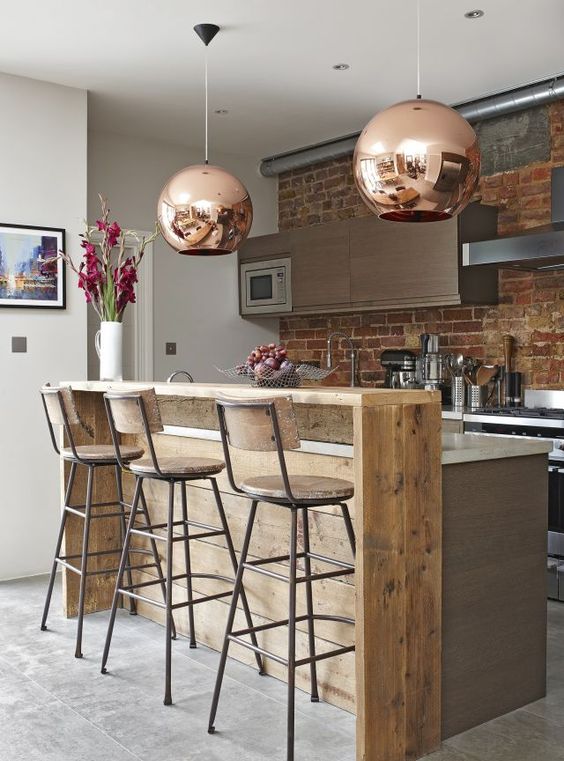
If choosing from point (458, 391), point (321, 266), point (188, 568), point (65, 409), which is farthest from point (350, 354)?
point (188, 568)

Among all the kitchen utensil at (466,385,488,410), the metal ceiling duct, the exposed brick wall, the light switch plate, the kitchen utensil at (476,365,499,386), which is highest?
the metal ceiling duct

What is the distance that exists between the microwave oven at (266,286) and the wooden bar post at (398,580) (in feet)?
12.1

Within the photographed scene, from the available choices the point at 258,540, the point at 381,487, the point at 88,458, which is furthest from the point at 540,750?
the point at 88,458

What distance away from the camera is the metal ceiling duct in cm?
475

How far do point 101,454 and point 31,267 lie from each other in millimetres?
1647

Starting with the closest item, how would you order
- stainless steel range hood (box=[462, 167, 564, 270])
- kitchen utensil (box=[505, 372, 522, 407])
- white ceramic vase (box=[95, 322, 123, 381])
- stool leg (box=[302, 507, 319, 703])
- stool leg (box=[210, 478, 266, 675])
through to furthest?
stool leg (box=[302, 507, 319, 703]) → stool leg (box=[210, 478, 266, 675]) → white ceramic vase (box=[95, 322, 123, 381]) → stainless steel range hood (box=[462, 167, 564, 270]) → kitchen utensil (box=[505, 372, 522, 407])

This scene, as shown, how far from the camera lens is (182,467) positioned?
3.17m

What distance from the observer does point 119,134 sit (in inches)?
234

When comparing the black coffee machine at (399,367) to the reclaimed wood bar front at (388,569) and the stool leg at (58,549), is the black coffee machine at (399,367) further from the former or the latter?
the reclaimed wood bar front at (388,569)

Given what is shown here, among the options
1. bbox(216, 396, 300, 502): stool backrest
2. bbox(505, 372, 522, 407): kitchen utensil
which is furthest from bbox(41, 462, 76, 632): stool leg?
bbox(505, 372, 522, 407): kitchen utensil

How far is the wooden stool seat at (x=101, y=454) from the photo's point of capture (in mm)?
3629

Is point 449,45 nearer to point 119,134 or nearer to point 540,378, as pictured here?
point 540,378

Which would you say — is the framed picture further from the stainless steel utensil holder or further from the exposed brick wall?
the stainless steel utensil holder

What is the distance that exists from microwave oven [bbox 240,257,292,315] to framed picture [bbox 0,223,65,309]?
1.80m
